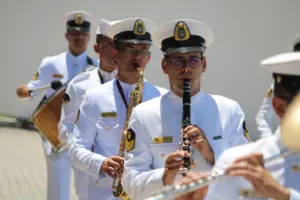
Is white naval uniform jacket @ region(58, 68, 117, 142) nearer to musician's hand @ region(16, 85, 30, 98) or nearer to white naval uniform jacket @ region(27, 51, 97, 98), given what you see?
white naval uniform jacket @ region(27, 51, 97, 98)

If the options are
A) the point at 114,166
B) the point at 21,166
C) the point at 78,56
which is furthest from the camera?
the point at 21,166

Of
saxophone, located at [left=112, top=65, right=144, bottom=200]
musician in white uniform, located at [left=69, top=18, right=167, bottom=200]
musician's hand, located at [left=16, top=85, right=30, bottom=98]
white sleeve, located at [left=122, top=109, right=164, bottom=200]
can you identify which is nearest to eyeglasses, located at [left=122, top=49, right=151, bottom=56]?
musician in white uniform, located at [left=69, top=18, right=167, bottom=200]

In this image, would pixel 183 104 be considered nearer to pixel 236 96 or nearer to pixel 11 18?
pixel 236 96

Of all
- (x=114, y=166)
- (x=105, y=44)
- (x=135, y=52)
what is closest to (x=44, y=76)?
(x=105, y=44)

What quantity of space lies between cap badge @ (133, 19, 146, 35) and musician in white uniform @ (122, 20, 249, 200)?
1003 millimetres

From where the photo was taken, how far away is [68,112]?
6699mm

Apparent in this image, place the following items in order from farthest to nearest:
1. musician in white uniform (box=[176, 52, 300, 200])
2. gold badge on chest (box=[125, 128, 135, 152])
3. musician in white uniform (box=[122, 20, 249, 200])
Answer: gold badge on chest (box=[125, 128, 135, 152]) → musician in white uniform (box=[122, 20, 249, 200]) → musician in white uniform (box=[176, 52, 300, 200])

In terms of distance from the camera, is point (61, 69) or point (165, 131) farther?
point (61, 69)

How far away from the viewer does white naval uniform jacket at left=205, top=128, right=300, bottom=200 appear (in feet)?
9.79

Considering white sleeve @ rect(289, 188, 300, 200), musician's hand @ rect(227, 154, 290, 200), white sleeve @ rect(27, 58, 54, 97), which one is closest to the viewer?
musician's hand @ rect(227, 154, 290, 200)

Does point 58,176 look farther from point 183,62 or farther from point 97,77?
point 183,62

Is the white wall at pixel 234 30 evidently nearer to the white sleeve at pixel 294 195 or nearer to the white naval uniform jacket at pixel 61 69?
the white naval uniform jacket at pixel 61 69

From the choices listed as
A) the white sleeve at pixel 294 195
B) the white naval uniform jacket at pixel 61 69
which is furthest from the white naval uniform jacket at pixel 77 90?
the white sleeve at pixel 294 195

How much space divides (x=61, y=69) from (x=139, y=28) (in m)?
3.22
